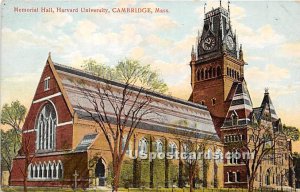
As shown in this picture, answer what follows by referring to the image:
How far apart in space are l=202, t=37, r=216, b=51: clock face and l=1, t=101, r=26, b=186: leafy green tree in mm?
3036

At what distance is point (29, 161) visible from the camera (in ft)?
24.0

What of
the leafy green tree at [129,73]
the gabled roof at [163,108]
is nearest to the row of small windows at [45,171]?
the gabled roof at [163,108]

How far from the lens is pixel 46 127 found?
25.6 ft

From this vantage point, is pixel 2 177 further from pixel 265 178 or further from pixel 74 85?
pixel 265 178

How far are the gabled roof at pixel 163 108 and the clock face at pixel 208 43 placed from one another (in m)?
0.96

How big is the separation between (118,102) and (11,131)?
1541 mm

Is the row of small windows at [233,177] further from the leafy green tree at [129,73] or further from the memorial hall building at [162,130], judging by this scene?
the leafy green tree at [129,73]

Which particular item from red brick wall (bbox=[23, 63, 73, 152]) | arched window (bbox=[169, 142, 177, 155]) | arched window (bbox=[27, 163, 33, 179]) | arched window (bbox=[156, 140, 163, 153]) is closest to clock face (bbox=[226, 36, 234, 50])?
arched window (bbox=[169, 142, 177, 155])

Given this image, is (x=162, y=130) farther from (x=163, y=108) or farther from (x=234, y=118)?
(x=234, y=118)

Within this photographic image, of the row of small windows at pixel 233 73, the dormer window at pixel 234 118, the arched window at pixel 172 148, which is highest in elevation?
the row of small windows at pixel 233 73

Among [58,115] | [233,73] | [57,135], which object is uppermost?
[233,73]

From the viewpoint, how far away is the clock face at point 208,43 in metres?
8.20

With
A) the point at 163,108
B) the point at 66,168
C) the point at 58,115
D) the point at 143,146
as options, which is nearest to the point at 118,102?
the point at 163,108

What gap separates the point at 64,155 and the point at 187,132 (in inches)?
81.4
